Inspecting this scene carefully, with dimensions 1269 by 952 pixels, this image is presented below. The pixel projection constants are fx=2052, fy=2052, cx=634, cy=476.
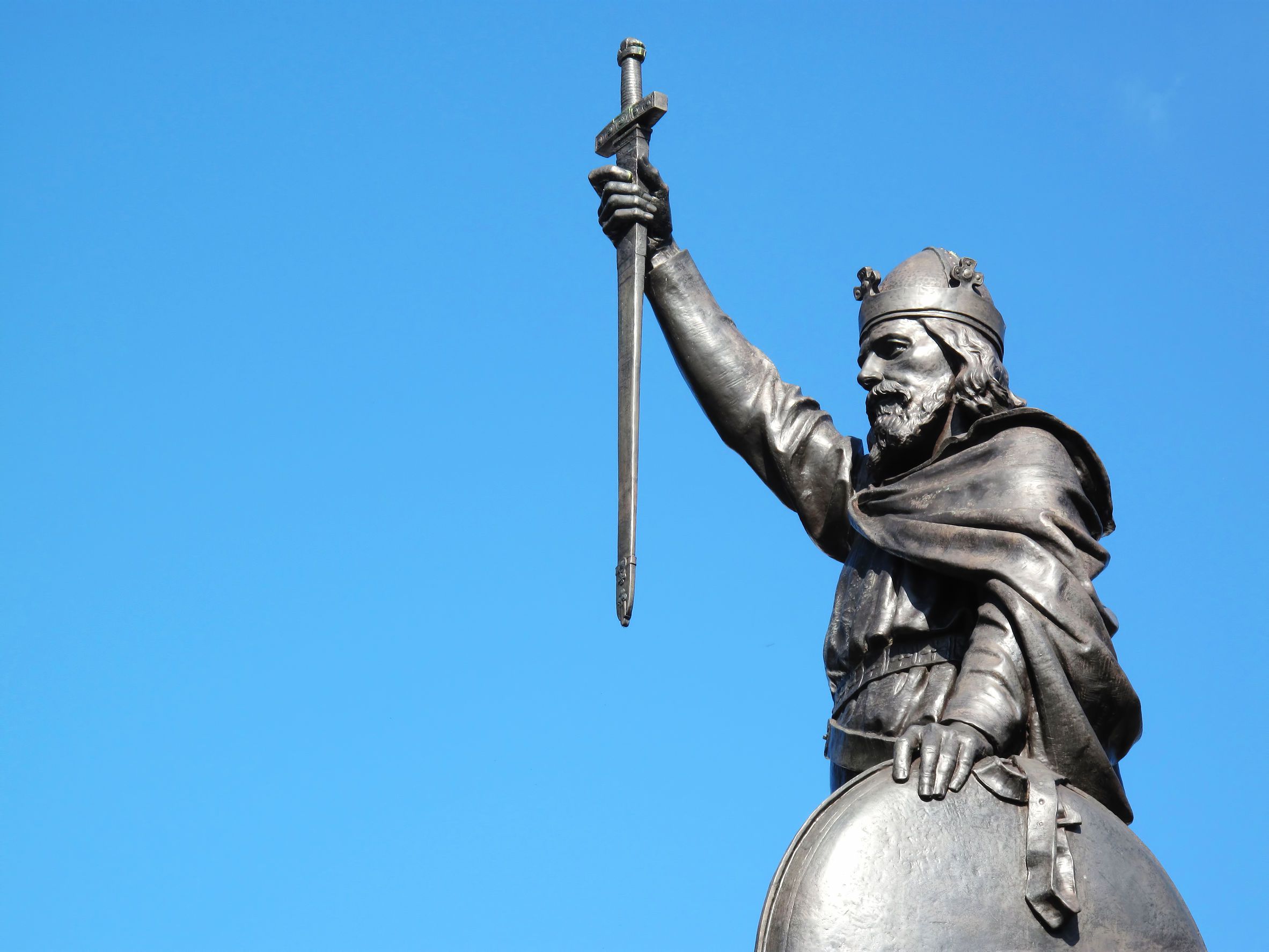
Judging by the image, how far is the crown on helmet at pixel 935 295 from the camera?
32.6 feet

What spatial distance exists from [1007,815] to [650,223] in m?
3.65

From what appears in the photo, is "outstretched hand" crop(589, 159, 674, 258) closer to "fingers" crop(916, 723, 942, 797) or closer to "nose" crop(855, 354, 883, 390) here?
"nose" crop(855, 354, 883, 390)

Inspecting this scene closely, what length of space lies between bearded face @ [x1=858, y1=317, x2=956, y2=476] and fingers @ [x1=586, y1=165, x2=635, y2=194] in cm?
147

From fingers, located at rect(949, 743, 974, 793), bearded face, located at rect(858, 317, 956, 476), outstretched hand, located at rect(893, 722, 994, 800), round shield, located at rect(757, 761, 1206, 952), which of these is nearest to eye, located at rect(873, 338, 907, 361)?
bearded face, located at rect(858, 317, 956, 476)

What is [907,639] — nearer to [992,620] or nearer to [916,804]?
[992,620]

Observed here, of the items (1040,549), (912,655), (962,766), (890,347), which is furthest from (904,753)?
(890,347)

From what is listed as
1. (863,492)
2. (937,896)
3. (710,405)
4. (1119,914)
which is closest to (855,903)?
(937,896)

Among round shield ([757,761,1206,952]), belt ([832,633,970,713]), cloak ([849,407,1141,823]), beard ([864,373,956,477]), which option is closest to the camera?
round shield ([757,761,1206,952])

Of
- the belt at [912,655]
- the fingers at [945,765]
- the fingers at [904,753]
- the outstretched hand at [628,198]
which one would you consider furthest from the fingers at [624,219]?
the fingers at [945,765]

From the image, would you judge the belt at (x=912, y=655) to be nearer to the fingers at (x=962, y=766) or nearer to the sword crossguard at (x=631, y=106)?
the fingers at (x=962, y=766)

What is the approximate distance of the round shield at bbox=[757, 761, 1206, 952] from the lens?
26.3 feet

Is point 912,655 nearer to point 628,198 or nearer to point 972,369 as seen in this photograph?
point 972,369

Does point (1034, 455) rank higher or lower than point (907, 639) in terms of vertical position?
higher

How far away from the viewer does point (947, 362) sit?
9.84 metres
